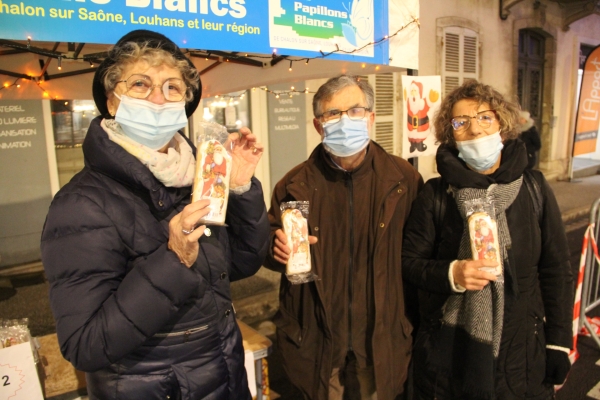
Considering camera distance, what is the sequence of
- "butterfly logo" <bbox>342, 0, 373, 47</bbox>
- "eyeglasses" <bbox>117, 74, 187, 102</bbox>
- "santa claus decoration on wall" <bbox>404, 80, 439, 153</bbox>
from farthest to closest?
"santa claus decoration on wall" <bbox>404, 80, 439, 153</bbox>
"butterfly logo" <bbox>342, 0, 373, 47</bbox>
"eyeglasses" <bbox>117, 74, 187, 102</bbox>

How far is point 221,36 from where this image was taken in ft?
8.02

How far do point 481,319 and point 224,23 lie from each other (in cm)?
194

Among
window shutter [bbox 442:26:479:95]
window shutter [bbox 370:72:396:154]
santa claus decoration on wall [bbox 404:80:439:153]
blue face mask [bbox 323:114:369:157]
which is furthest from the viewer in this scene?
window shutter [bbox 442:26:479:95]

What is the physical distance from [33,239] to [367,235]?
15.8ft

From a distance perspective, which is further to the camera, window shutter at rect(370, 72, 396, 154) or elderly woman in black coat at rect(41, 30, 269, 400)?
window shutter at rect(370, 72, 396, 154)

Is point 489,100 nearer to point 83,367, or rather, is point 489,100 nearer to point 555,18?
point 83,367

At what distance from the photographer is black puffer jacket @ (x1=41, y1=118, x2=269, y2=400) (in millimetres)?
1344

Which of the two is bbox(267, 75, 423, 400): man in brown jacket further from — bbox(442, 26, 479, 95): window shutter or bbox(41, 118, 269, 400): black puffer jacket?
bbox(442, 26, 479, 95): window shutter

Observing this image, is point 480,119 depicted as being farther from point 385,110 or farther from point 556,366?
point 385,110

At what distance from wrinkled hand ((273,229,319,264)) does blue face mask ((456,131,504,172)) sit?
0.82 meters

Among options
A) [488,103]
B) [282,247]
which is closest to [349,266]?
[282,247]

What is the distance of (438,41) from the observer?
377 inches

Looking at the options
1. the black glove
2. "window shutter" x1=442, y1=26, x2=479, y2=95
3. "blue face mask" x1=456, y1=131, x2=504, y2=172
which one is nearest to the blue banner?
"blue face mask" x1=456, y1=131, x2=504, y2=172

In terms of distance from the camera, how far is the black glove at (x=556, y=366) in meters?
2.09
